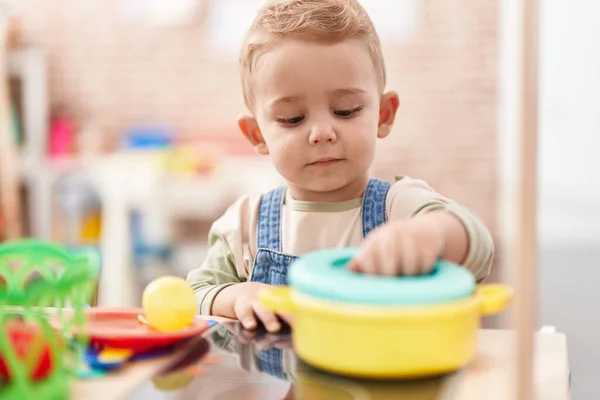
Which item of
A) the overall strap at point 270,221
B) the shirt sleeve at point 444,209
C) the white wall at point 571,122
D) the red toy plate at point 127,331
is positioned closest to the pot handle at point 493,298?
the shirt sleeve at point 444,209

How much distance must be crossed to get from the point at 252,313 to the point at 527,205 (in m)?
0.37

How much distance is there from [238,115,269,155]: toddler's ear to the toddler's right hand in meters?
0.24

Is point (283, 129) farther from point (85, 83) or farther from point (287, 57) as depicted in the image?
point (85, 83)

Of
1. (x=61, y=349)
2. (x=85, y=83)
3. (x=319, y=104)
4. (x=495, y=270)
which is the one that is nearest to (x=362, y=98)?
(x=319, y=104)

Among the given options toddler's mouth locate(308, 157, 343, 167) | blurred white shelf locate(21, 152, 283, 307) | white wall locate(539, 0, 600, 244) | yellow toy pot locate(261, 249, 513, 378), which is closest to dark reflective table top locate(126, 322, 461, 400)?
yellow toy pot locate(261, 249, 513, 378)

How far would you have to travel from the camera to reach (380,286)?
0.45 meters

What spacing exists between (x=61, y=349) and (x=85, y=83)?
335cm

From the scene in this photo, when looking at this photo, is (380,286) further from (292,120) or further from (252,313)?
(292,120)

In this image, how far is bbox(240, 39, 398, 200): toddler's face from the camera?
2.41 ft

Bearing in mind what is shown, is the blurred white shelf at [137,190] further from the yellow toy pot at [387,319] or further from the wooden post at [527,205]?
the wooden post at [527,205]

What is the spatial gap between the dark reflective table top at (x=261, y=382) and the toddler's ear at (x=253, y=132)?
0.36 metres

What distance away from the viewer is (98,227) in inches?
126

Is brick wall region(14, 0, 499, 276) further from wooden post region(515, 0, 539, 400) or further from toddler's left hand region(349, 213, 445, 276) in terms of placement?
wooden post region(515, 0, 539, 400)

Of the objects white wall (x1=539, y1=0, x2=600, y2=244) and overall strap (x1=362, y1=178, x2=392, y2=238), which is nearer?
overall strap (x1=362, y1=178, x2=392, y2=238)
